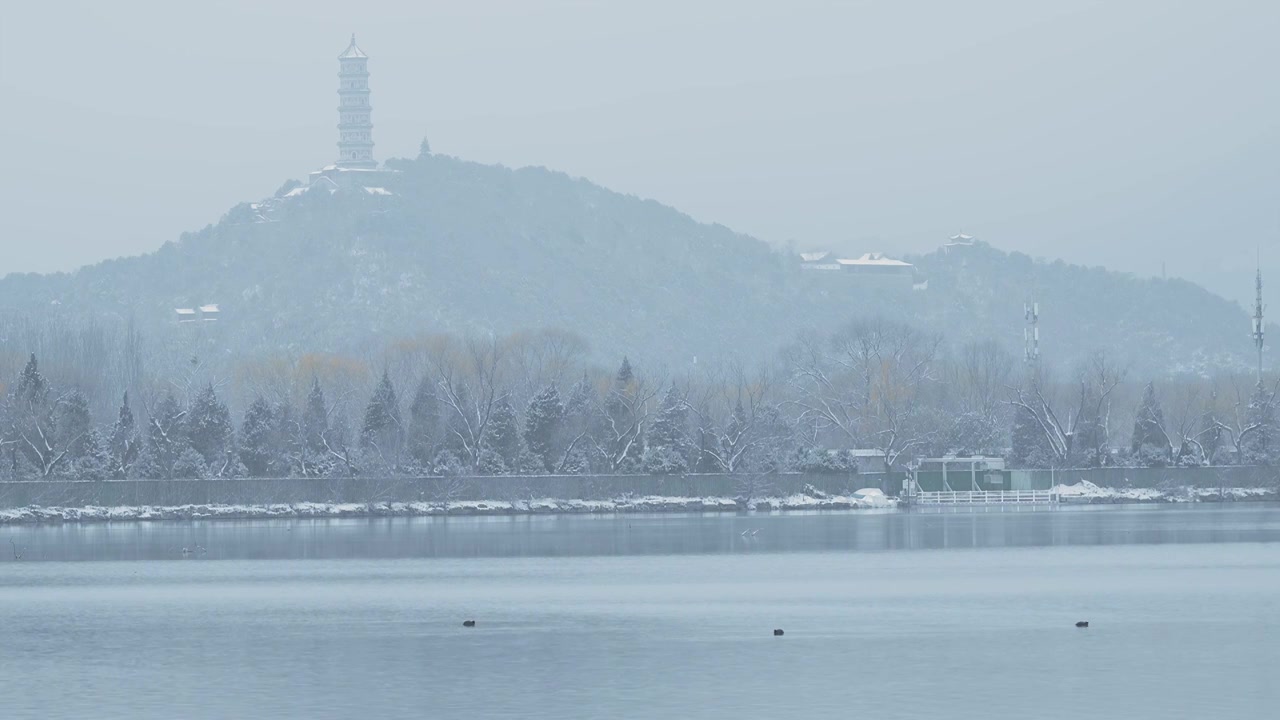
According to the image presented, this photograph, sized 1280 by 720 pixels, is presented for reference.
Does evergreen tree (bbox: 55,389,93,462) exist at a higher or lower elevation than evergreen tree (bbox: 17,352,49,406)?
lower

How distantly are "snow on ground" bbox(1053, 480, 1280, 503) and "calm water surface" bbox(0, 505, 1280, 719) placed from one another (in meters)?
30.8

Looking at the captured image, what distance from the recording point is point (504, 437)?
79375mm

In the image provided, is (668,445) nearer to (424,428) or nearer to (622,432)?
(622,432)

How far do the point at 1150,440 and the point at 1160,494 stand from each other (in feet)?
13.8

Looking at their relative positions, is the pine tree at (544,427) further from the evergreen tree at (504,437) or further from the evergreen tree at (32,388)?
the evergreen tree at (32,388)

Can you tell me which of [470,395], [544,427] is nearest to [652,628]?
[544,427]

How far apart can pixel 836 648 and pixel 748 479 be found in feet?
181

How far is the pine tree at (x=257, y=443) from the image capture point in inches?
2926

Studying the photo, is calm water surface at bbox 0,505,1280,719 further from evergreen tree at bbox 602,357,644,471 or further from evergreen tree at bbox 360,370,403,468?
evergreen tree at bbox 602,357,644,471

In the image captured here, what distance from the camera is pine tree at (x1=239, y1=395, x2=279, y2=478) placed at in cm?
7431

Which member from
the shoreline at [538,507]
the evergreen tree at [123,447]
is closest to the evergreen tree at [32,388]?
the evergreen tree at [123,447]

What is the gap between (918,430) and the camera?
95.5 meters

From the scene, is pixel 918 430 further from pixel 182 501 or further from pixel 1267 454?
pixel 182 501

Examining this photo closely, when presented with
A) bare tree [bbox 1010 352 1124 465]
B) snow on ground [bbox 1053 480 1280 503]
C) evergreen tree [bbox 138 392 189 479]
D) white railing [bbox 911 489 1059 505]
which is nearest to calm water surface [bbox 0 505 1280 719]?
evergreen tree [bbox 138 392 189 479]
